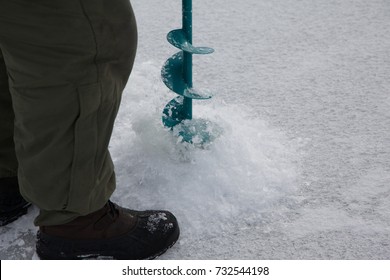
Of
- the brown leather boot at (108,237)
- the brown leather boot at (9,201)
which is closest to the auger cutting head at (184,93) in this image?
the brown leather boot at (108,237)

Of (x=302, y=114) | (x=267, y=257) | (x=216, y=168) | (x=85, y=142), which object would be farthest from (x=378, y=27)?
(x=85, y=142)

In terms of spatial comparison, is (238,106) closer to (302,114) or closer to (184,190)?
(302,114)

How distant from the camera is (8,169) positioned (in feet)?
6.77

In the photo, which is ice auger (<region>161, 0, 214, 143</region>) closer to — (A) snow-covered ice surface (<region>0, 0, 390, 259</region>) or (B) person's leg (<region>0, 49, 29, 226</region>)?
(A) snow-covered ice surface (<region>0, 0, 390, 259</region>)

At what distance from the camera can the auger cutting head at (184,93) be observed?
2.22m

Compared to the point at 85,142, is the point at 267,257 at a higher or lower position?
lower

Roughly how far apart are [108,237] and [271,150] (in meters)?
0.91

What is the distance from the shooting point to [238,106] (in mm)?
2846

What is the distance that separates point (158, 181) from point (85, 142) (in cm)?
67

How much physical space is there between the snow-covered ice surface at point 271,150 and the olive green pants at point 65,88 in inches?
17.6

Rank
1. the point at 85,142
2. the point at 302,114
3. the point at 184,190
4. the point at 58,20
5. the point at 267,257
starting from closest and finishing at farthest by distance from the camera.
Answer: the point at 58,20 → the point at 85,142 → the point at 267,257 → the point at 184,190 → the point at 302,114

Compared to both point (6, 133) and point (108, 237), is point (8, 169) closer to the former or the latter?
point (6, 133)

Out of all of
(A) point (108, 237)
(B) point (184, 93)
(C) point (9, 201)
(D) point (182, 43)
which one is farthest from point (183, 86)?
(C) point (9, 201)

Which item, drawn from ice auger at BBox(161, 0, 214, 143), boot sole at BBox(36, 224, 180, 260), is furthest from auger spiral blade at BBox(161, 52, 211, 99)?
boot sole at BBox(36, 224, 180, 260)
